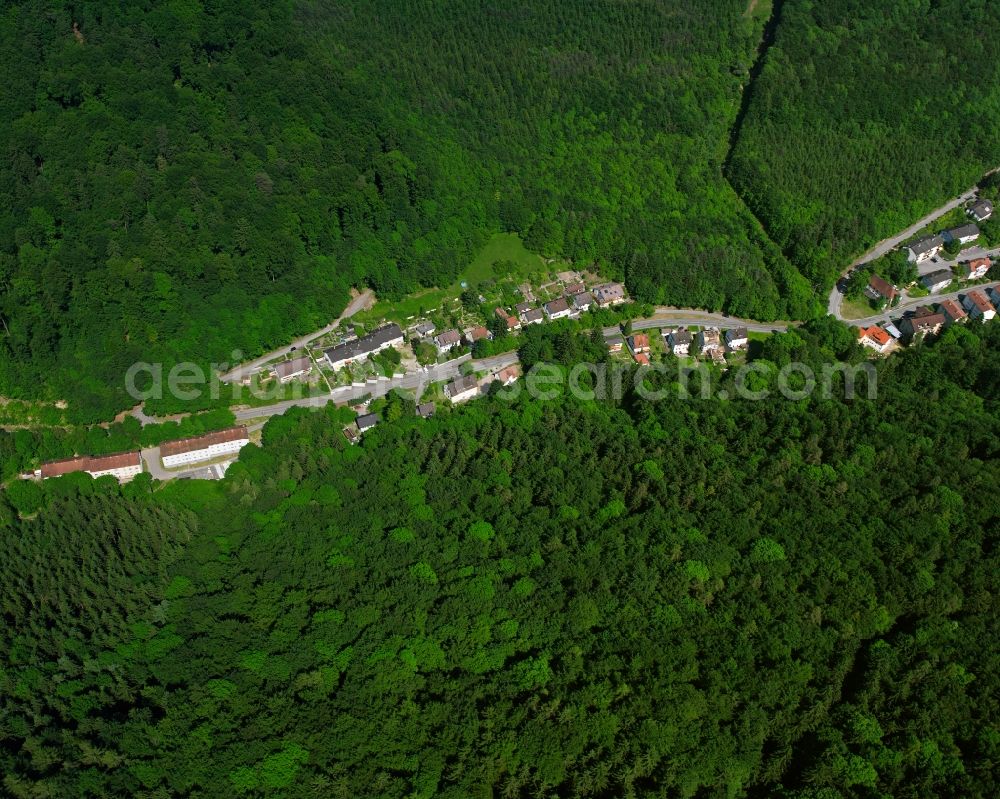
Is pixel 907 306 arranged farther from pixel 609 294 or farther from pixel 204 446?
pixel 204 446

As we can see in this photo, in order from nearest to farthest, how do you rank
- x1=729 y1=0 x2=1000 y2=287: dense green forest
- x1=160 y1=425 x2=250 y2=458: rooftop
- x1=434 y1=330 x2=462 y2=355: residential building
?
1. x1=160 y1=425 x2=250 y2=458: rooftop
2. x1=434 y1=330 x2=462 y2=355: residential building
3. x1=729 y1=0 x2=1000 y2=287: dense green forest

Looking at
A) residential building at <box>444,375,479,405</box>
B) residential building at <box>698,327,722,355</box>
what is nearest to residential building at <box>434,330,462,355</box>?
residential building at <box>444,375,479,405</box>

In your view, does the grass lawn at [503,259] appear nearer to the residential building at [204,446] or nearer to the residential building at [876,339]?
the residential building at [204,446]

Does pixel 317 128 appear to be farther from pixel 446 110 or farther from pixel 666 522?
pixel 666 522

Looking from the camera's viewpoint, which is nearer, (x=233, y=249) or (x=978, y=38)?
(x=233, y=249)

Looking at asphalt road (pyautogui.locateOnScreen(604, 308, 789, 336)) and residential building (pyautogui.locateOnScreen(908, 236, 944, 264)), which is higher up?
residential building (pyautogui.locateOnScreen(908, 236, 944, 264))

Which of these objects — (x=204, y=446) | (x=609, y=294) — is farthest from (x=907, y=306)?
(x=204, y=446)

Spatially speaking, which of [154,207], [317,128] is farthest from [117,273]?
[317,128]

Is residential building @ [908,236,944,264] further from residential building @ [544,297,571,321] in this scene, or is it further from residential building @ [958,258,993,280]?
residential building @ [544,297,571,321]
